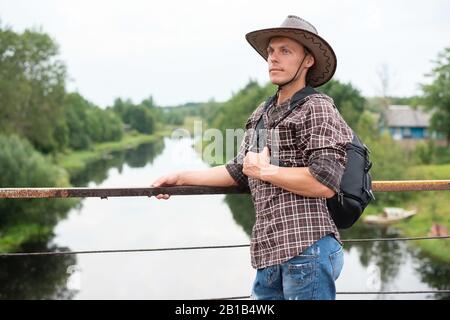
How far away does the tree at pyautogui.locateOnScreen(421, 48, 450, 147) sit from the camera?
39500 millimetres

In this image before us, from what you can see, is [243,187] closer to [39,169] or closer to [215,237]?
[215,237]

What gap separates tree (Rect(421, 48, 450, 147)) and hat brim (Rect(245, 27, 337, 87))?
1569 inches

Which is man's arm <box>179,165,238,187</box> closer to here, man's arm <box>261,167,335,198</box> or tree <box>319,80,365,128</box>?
man's arm <box>261,167,335,198</box>

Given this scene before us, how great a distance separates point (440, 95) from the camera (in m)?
39.7

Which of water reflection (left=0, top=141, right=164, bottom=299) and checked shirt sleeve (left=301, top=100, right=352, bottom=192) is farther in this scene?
water reflection (left=0, top=141, right=164, bottom=299)

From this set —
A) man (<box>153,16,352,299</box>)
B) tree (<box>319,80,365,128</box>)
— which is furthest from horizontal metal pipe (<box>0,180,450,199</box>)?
tree (<box>319,80,365,128</box>)

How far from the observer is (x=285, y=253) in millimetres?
2020

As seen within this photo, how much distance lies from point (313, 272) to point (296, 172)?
368mm

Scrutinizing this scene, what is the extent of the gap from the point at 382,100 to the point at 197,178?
170ft

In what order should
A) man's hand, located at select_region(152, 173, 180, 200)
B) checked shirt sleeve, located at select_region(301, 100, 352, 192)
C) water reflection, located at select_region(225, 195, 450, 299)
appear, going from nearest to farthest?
1. checked shirt sleeve, located at select_region(301, 100, 352, 192)
2. man's hand, located at select_region(152, 173, 180, 200)
3. water reflection, located at select_region(225, 195, 450, 299)

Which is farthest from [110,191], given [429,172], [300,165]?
[429,172]

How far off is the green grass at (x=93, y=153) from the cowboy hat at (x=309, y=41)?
48.1 metres

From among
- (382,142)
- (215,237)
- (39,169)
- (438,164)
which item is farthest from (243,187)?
(438,164)

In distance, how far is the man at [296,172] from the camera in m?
2.00
